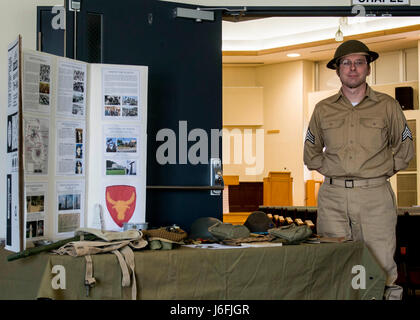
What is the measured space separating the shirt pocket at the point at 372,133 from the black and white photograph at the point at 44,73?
1834 mm

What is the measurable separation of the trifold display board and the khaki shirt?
116 centimetres

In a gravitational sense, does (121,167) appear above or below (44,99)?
below

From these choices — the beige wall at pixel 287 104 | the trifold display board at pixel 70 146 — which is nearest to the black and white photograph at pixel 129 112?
the trifold display board at pixel 70 146

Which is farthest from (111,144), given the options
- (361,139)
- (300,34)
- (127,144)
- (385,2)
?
(300,34)

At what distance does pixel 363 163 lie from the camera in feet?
11.3

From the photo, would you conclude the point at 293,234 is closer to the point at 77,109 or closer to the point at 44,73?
the point at 77,109

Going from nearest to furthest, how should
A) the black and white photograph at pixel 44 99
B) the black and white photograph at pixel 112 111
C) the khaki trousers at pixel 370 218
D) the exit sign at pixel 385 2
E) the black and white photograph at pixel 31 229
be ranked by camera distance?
the black and white photograph at pixel 31 229 → the black and white photograph at pixel 44 99 → the black and white photograph at pixel 112 111 → the khaki trousers at pixel 370 218 → the exit sign at pixel 385 2

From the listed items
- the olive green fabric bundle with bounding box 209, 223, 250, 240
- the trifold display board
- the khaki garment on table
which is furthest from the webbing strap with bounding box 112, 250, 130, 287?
the khaki garment on table

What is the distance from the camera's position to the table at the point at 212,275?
2461mm

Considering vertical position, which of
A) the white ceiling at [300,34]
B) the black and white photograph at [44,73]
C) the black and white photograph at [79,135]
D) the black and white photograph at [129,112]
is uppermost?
the white ceiling at [300,34]

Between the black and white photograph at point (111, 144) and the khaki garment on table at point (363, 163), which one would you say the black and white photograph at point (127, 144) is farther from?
the khaki garment on table at point (363, 163)

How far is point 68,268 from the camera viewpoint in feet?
8.00

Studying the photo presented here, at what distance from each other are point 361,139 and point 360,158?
0.44ft

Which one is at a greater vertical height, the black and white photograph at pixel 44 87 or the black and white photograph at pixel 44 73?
the black and white photograph at pixel 44 73
